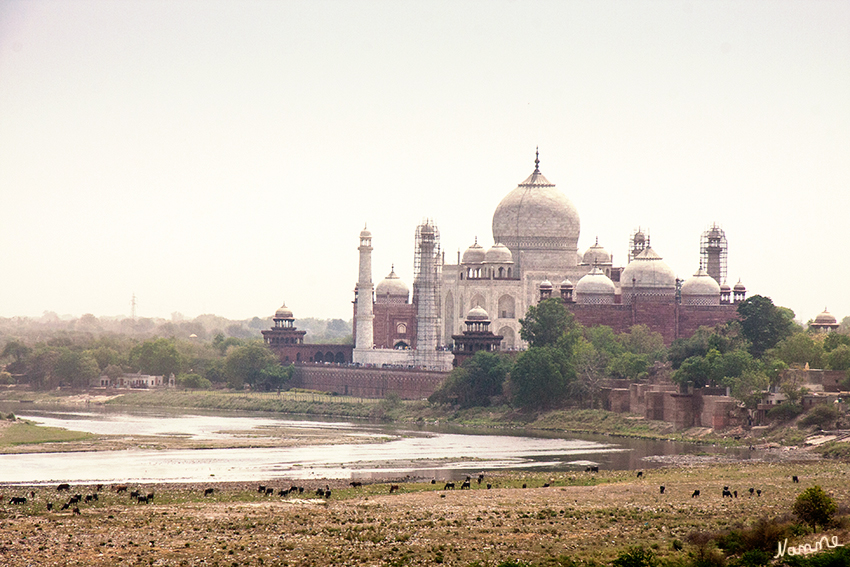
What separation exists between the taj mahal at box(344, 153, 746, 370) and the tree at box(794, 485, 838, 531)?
58331 millimetres

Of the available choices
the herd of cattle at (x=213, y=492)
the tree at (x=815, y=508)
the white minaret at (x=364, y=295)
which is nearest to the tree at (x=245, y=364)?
the white minaret at (x=364, y=295)

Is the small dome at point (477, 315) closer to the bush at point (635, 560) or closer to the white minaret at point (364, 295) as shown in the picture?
the white minaret at point (364, 295)

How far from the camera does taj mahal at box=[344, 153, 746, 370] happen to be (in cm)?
9644

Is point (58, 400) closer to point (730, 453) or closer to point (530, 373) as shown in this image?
point (530, 373)

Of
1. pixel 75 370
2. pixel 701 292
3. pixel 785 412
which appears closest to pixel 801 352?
pixel 785 412

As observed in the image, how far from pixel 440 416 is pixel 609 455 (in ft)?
85.2

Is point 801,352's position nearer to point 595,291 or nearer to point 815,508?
point 595,291

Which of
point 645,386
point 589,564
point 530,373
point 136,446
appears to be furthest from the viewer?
point 530,373

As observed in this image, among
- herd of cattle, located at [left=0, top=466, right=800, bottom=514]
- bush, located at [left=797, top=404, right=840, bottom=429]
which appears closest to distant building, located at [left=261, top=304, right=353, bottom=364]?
bush, located at [left=797, top=404, right=840, bottom=429]

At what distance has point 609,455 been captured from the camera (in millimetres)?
59188

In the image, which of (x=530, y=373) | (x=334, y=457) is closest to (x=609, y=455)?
(x=334, y=457)

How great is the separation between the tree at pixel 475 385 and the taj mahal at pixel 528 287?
7540mm

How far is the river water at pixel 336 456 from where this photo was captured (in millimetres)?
50750

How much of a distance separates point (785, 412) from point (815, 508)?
Result: 3181cm
